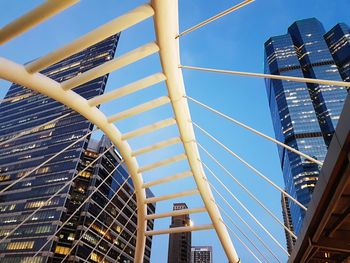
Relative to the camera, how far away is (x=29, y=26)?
6.27 metres

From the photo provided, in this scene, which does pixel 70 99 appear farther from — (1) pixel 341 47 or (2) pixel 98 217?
(1) pixel 341 47

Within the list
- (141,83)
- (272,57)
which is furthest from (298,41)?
(141,83)

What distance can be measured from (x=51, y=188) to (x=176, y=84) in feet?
267

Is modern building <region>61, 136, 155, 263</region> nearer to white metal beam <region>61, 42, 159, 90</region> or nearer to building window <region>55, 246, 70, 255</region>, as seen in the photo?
building window <region>55, 246, 70, 255</region>

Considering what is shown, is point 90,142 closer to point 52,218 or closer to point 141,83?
point 52,218

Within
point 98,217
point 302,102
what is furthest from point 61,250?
point 302,102

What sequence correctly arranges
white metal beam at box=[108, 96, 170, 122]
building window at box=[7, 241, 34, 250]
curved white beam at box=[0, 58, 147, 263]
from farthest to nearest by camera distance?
building window at box=[7, 241, 34, 250] → white metal beam at box=[108, 96, 170, 122] → curved white beam at box=[0, 58, 147, 263]

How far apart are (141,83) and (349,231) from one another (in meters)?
6.58

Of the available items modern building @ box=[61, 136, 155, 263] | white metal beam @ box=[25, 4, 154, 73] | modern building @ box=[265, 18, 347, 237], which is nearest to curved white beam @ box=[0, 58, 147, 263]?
white metal beam @ box=[25, 4, 154, 73]

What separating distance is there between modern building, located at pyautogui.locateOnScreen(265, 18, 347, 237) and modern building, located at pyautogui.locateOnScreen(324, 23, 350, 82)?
9.52 ft

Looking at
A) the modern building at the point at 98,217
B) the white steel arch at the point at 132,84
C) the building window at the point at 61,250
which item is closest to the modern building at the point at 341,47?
the modern building at the point at 98,217

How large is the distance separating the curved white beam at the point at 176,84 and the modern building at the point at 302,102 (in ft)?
364

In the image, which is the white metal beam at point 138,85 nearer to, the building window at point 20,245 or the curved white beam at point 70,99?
the curved white beam at point 70,99

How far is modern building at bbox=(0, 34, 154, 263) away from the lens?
74.0 metres
